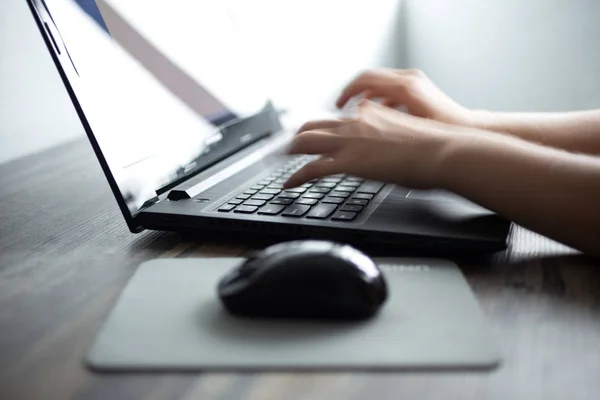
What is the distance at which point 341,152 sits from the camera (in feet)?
1.94

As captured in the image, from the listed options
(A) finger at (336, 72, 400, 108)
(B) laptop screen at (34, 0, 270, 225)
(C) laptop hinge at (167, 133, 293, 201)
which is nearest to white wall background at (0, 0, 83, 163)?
(B) laptop screen at (34, 0, 270, 225)

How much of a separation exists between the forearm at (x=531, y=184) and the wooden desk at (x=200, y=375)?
0.03 m

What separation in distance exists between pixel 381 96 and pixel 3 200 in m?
0.55

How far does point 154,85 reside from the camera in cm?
73

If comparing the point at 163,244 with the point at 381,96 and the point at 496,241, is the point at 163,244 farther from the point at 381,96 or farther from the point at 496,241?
the point at 381,96

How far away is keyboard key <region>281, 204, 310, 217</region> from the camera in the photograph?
55 centimetres

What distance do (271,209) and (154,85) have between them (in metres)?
0.27

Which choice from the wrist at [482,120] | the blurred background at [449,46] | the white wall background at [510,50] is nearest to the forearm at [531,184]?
the wrist at [482,120]

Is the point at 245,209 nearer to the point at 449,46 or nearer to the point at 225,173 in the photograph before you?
the point at 225,173

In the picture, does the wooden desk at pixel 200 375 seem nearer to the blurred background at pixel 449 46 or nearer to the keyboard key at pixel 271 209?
the keyboard key at pixel 271 209

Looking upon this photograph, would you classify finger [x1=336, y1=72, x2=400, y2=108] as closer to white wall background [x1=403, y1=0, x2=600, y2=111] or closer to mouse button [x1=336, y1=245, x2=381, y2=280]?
mouse button [x1=336, y1=245, x2=381, y2=280]

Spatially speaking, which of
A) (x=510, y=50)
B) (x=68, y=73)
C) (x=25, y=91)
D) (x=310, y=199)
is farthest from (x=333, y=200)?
(x=510, y=50)

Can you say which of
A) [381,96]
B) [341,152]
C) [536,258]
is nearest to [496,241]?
[536,258]

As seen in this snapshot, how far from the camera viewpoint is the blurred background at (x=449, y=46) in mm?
1622
